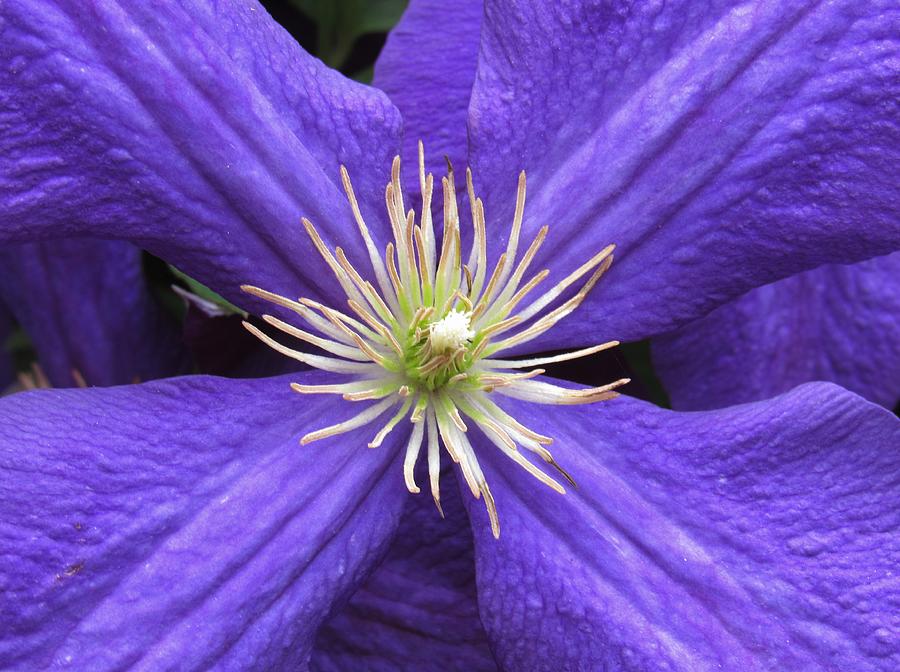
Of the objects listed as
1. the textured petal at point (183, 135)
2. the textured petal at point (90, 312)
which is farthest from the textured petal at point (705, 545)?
the textured petal at point (90, 312)

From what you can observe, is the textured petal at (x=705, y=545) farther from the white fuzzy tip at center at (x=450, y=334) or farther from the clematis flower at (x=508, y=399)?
the white fuzzy tip at center at (x=450, y=334)

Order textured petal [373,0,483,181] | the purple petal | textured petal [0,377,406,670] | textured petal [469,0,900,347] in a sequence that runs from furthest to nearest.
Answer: the purple petal
textured petal [373,0,483,181]
textured petal [469,0,900,347]
textured petal [0,377,406,670]

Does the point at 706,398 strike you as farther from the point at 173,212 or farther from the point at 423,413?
the point at 173,212

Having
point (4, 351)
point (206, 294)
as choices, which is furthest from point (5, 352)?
point (206, 294)

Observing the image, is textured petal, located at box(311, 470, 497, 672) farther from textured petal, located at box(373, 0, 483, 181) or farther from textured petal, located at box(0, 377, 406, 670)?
textured petal, located at box(373, 0, 483, 181)

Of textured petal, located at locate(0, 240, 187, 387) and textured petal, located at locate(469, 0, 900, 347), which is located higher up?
textured petal, located at locate(469, 0, 900, 347)

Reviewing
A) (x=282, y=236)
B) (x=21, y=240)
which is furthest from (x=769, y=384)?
(x=21, y=240)

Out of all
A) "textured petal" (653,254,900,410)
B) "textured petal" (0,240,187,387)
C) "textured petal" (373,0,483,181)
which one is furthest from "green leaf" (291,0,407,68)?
"textured petal" (653,254,900,410)
